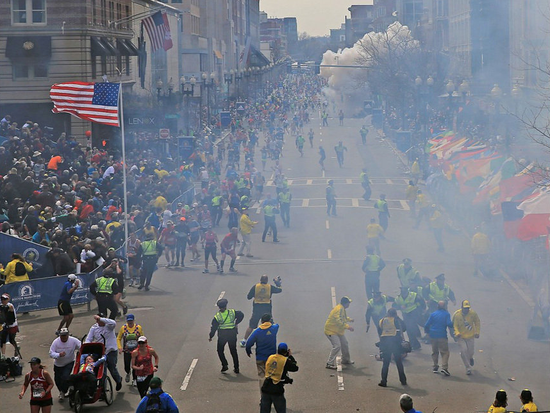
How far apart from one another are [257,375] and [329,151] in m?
44.3

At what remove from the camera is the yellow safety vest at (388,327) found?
1532 centimetres

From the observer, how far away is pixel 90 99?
2406 cm

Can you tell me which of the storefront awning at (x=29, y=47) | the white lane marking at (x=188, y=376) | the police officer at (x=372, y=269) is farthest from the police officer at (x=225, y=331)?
the storefront awning at (x=29, y=47)

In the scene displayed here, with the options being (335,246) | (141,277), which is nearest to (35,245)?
(141,277)

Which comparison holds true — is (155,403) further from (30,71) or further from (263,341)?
(30,71)

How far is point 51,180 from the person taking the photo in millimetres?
26047

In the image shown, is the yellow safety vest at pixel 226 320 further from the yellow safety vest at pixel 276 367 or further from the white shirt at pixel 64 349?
the yellow safety vest at pixel 276 367

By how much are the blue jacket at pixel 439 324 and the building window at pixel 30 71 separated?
30.5 meters

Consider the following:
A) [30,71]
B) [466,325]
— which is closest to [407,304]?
[466,325]

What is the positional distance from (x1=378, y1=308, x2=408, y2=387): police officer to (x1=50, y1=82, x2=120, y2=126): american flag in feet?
34.4

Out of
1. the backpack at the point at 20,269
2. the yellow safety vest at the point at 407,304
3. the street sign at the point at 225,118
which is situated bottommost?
the yellow safety vest at the point at 407,304

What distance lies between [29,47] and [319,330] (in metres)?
27.7

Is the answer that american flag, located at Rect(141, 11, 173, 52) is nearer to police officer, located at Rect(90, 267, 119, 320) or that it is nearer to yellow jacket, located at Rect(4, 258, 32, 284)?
yellow jacket, located at Rect(4, 258, 32, 284)

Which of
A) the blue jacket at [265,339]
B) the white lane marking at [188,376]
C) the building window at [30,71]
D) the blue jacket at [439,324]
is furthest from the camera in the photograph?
the building window at [30,71]
